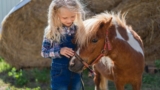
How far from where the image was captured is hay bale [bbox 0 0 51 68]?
19.3ft

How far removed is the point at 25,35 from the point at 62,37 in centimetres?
340

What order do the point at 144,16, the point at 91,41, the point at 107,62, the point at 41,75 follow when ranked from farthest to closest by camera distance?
the point at 144,16, the point at 41,75, the point at 107,62, the point at 91,41

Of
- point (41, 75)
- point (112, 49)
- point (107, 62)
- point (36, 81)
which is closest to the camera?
point (112, 49)

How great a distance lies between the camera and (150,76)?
5.41 metres

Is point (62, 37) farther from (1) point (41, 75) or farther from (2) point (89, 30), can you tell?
(1) point (41, 75)

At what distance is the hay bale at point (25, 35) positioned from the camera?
19.3ft

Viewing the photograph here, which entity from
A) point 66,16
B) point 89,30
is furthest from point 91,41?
point 66,16

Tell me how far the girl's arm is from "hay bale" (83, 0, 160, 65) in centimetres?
299

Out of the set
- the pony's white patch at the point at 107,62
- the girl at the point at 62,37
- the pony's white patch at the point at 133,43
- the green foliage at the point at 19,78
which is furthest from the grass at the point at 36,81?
the girl at the point at 62,37

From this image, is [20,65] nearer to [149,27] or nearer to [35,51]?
[35,51]

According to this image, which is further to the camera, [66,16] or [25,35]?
[25,35]

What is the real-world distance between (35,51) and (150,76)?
2.33 meters

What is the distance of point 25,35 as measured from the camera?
6141 mm

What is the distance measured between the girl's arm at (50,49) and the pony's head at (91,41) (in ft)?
0.53
